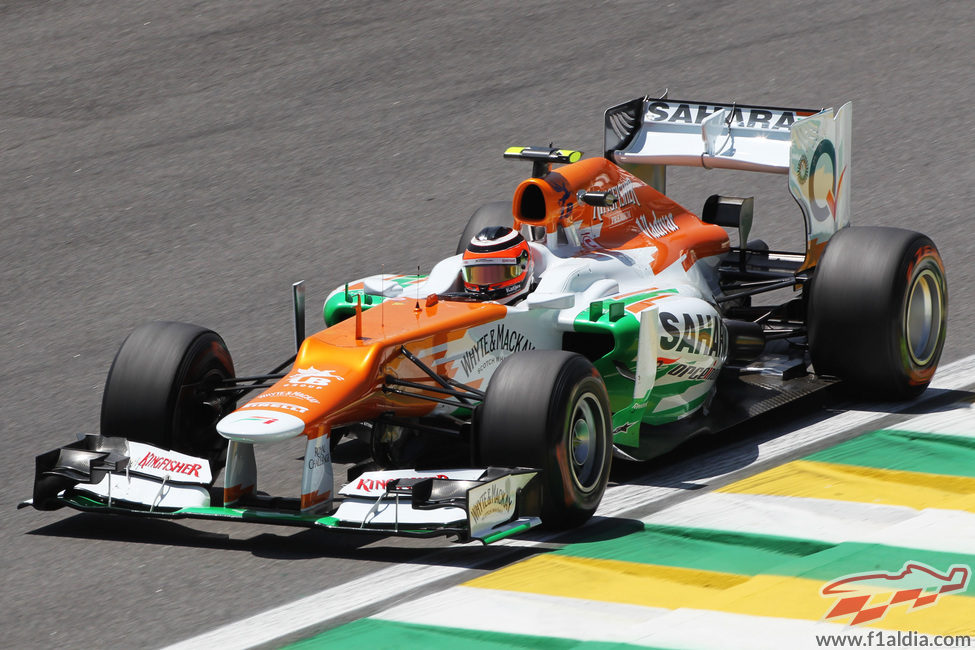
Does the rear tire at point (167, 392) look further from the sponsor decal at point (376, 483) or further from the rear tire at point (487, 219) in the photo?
the rear tire at point (487, 219)

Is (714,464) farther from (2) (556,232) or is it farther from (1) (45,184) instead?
(1) (45,184)

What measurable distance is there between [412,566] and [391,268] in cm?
562

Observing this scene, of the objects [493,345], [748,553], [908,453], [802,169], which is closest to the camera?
[748,553]

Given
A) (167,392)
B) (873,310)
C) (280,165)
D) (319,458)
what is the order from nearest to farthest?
(319,458) < (167,392) < (873,310) < (280,165)

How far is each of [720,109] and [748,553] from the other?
4125 millimetres

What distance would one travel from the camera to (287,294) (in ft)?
38.5

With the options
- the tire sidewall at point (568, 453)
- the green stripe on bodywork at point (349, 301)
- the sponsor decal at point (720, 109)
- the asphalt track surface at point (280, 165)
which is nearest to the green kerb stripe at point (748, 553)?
the tire sidewall at point (568, 453)

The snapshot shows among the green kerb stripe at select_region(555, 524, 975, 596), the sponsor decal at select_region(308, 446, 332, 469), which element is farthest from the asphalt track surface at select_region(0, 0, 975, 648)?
the green kerb stripe at select_region(555, 524, 975, 596)

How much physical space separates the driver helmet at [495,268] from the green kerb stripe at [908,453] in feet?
5.87

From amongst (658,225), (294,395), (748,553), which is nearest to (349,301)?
(294,395)

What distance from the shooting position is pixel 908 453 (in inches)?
324

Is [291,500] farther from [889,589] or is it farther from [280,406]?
[889,589]

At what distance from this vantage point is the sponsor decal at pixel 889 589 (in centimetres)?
568

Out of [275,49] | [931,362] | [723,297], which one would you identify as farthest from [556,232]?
[275,49]
